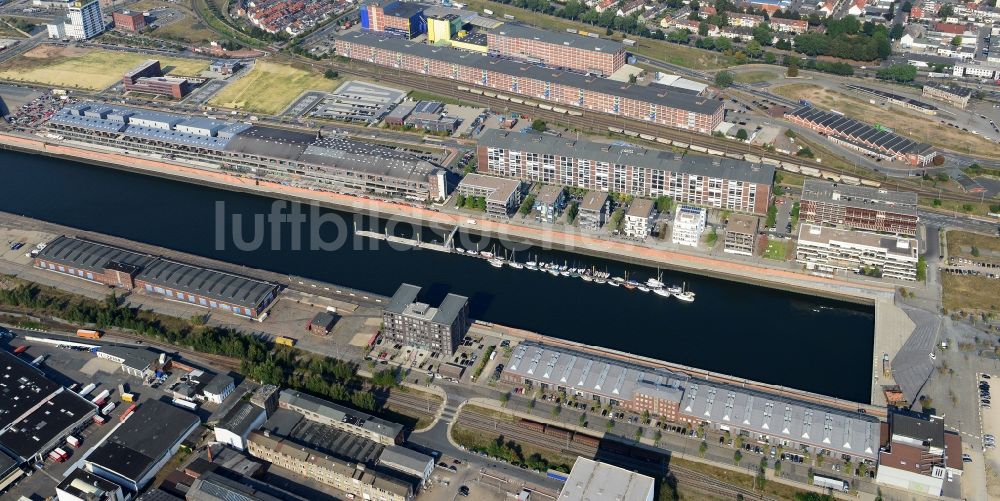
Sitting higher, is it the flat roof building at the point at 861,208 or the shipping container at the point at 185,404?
the flat roof building at the point at 861,208

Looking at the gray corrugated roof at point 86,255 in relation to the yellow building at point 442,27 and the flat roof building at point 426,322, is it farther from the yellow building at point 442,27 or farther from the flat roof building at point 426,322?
the yellow building at point 442,27

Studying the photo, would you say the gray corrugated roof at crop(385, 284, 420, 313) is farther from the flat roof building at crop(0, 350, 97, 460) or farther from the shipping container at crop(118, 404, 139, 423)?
the flat roof building at crop(0, 350, 97, 460)

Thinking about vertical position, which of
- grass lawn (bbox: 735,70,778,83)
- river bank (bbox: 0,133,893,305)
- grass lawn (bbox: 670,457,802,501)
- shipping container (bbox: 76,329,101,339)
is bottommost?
shipping container (bbox: 76,329,101,339)

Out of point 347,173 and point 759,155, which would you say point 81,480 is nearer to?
point 347,173

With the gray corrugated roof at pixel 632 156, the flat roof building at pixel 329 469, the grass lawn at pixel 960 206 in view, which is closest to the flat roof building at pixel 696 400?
the flat roof building at pixel 329 469

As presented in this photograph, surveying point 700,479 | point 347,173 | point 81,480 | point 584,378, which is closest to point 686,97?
point 347,173

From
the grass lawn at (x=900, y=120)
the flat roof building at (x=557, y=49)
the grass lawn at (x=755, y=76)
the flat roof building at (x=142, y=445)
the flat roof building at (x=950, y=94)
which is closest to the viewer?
the flat roof building at (x=142, y=445)

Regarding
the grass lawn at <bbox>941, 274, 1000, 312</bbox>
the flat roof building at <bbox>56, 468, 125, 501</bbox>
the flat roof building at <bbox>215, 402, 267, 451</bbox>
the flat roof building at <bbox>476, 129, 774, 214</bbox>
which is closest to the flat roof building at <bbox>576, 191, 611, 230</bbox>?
the flat roof building at <bbox>476, 129, 774, 214</bbox>
